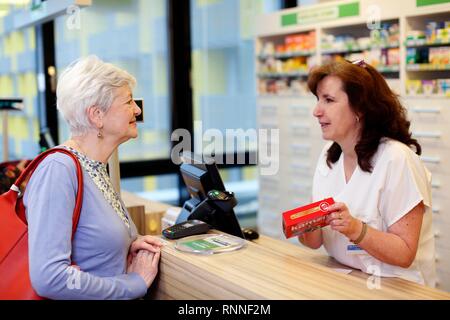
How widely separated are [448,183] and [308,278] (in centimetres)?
270

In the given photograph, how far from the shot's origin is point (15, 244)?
1.72 m

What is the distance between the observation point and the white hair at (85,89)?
1.87 metres

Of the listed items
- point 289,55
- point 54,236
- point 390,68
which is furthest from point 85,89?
point 289,55

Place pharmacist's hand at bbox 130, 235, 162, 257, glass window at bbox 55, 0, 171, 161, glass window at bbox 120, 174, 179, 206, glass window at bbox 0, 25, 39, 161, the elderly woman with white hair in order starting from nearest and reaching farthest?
the elderly woman with white hair → pharmacist's hand at bbox 130, 235, 162, 257 → glass window at bbox 0, 25, 39, 161 → glass window at bbox 55, 0, 171, 161 → glass window at bbox 120, 174, 179, 206

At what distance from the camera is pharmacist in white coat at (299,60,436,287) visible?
84.0 inches

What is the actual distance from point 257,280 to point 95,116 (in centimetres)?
74

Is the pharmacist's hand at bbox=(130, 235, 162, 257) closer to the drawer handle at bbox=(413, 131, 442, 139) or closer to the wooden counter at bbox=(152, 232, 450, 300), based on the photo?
the wooden counter at bbox=(152, 232, 450, 300)

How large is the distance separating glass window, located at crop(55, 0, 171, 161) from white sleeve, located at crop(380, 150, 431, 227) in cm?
415

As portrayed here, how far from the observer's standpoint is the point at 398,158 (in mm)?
2182

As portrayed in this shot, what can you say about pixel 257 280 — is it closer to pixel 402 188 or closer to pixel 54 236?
pixel 54 236

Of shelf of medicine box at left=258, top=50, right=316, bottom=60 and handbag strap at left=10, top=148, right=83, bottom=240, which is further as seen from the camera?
shelf of medicine box at left=258, top=50, right=316, bottom=60

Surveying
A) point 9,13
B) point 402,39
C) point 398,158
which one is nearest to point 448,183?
point 402,39

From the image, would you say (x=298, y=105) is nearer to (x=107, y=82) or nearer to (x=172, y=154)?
(x=172, y=154)

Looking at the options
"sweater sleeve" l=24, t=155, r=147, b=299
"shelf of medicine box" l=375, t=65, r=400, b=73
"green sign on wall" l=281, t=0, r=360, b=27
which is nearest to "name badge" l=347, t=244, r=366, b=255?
"sweater sleeve" l=24, t=155, r=147, b=299
